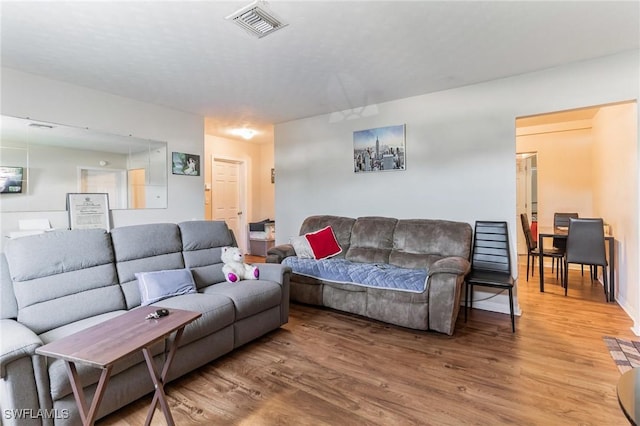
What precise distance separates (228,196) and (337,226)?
333 centimetres

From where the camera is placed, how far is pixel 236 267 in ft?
9.86

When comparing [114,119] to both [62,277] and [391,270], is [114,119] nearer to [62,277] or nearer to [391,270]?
[62,277]

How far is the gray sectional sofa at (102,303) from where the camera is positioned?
147 centimetres

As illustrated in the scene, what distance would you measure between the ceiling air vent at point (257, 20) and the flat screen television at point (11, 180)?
263 cm

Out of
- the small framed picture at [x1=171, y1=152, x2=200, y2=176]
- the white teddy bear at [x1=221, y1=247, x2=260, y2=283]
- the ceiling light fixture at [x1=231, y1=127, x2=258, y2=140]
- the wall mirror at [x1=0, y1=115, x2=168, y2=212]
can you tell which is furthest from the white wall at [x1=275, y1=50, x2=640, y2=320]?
the wall mirror at [x1=0, y1=115, x2=168, y2=212]


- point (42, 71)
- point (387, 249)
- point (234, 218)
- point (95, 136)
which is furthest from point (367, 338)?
point (234, 218)

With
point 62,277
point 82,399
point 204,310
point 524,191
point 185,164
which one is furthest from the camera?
point 524,191

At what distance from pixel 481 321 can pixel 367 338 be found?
4.21 ft

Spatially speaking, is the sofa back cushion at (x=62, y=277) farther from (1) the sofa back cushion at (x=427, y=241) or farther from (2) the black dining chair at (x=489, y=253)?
(2) the black dining chair at (x=489, y=253)

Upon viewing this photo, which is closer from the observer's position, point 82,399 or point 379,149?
point 82,399

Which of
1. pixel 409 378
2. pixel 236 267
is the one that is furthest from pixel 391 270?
pixel 236 267

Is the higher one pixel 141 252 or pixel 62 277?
pixel 141 252

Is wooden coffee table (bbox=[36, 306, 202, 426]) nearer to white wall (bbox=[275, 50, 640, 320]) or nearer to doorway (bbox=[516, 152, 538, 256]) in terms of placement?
white wall (bbox=[275, 50, 640, 320])

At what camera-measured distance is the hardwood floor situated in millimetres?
1767
